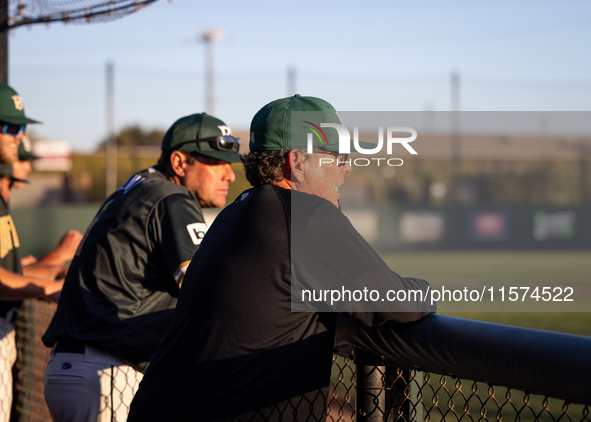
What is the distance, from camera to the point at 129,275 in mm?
2689

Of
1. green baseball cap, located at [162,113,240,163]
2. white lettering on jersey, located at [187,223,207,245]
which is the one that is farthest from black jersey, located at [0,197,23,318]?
white lettering on jersey, located at [187,223,207,245]

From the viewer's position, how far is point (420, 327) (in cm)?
173

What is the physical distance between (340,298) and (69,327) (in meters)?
1.58

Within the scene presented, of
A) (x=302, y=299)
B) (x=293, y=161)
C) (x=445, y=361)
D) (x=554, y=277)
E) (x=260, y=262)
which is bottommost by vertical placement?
(x=554, y=277)

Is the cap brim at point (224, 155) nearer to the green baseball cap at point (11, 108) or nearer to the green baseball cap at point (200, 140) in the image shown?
the green baseball cap at point (200, 140)

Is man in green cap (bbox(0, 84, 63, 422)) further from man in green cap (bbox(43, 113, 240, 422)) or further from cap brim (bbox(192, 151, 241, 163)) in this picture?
cap brim (bbox(192, 151, 241, 163))

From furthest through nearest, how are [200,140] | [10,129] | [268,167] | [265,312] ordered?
1. [10,129]
2. [200,140]
3. [268,167]
4. [265,312]


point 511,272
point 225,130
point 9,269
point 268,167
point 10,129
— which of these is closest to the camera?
point 268,167

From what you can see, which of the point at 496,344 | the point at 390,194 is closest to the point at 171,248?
the point at 496,344

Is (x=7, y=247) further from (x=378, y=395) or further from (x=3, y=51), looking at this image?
(x=378, y=395)

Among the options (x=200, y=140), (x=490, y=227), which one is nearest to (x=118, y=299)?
(x=200, y=140)

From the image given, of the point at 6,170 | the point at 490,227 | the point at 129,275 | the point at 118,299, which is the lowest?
the point at 490,227

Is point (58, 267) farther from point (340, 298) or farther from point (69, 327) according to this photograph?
point (340, 298)

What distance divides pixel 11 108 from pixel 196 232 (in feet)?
6.72
